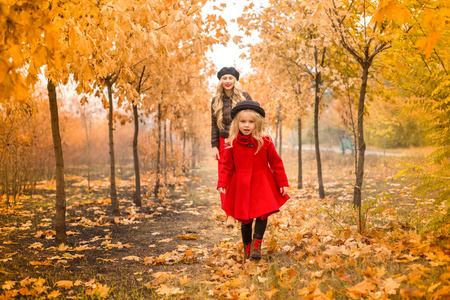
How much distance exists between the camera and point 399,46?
14.2 ft

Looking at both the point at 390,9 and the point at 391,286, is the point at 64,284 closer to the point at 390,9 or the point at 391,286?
the point at 391,286

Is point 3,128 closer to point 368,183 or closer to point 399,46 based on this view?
point 399,46

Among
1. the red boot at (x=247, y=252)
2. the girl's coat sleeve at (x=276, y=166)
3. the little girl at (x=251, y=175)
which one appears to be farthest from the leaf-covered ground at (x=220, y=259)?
the girl's coat sleeve at (x=276, y=166)

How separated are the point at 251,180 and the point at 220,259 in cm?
108

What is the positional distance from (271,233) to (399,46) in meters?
3.19

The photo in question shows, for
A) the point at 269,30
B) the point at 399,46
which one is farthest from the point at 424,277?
the point at 269,30

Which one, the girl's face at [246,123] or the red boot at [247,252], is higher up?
the girl's face at [246,123]

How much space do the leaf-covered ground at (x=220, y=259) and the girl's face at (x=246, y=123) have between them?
4.71 ft

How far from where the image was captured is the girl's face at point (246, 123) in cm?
361

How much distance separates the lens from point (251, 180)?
11.9ft

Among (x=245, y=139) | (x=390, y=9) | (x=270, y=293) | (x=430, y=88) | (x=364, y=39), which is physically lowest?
(x=270, y=293)

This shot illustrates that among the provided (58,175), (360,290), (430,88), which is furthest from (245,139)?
(58,175)

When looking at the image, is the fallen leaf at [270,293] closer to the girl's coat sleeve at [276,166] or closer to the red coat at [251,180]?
the red coat at [251,180]

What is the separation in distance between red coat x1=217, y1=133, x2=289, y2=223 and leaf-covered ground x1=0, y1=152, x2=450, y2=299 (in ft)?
1.92
